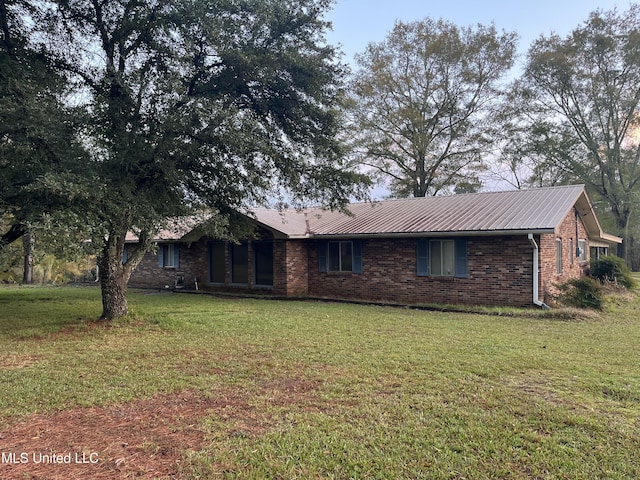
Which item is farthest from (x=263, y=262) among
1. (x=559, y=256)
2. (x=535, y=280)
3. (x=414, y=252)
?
(x=559, y=256)

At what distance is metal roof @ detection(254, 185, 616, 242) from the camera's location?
11.9 m

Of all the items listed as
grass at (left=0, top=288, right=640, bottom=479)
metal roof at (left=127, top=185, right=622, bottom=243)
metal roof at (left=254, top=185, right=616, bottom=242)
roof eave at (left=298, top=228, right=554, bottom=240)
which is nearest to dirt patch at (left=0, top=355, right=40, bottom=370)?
grass at (left=0, top=288, right=640, bottom=479)

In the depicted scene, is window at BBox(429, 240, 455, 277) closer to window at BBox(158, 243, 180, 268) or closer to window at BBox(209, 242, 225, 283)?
window at BBox(209, 242, 225, 283)

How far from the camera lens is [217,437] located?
12.3 feet

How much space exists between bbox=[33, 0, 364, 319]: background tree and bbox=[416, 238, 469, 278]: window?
3.76m

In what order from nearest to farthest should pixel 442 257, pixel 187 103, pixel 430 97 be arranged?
1. pixel 187 103
2. pixel 442 257
3. pixel 430 97

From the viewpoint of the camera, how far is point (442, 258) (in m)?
12.9

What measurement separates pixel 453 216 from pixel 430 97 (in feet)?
52.9

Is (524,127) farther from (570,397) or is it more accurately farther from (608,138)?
(570,397)

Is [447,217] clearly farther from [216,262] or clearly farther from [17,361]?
[17,361]

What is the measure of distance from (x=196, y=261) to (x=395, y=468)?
52.6 ft

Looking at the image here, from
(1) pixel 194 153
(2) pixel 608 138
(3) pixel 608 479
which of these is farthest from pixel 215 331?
(2) pixel 608 138

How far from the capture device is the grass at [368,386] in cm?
333

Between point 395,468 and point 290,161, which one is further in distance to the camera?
point 290,161
